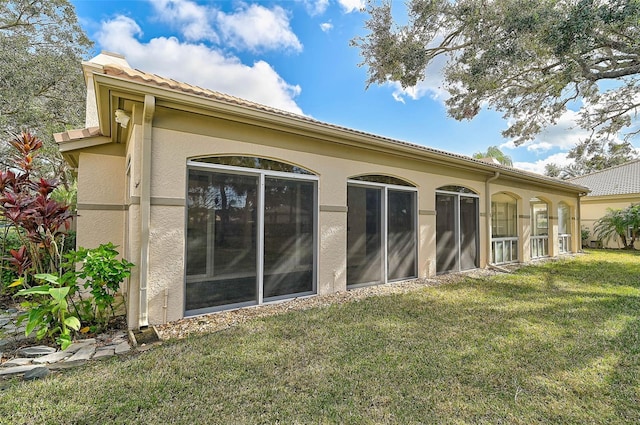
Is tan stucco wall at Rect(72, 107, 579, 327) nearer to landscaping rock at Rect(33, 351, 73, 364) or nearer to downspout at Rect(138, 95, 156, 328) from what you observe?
downspout at Rect(138, 95, 156, 328)

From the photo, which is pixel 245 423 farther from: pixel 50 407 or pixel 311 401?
pixel 50 407

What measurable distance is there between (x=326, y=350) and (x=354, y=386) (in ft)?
2.74

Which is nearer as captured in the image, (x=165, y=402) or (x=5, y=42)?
(x=165, y=402)

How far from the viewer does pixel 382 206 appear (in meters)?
7.32

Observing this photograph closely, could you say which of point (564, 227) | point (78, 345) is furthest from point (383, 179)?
point (564, 227)

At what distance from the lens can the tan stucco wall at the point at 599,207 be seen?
57.1 feet

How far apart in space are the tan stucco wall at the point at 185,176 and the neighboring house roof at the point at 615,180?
15724 mm

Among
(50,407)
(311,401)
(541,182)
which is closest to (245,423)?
(311,401)

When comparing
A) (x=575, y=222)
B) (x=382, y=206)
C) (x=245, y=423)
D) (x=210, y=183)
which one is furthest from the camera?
(x=575, y=222)

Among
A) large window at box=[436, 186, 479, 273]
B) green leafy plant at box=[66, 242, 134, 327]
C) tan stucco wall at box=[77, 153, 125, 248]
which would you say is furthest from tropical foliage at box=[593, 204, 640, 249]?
tan stucco wall at box=[77, 153, 125, 248]

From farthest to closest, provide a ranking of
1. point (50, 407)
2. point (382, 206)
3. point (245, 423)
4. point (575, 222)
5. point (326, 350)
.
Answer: point (575, 222), point (382, 206), point (326, 350), point (50, 407), point (245, 423)

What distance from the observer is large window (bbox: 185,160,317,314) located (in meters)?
4.84

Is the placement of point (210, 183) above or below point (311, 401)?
above

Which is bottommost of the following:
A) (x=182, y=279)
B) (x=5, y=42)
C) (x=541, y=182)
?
(x=182, y=279)
